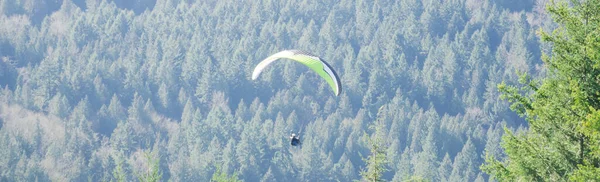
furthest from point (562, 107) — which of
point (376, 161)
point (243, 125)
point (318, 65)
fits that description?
point (243, 125)

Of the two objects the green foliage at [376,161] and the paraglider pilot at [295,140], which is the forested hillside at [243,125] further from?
the green foliage at [376,161]

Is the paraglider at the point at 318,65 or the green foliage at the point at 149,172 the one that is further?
the paraglider at the point at 318,65

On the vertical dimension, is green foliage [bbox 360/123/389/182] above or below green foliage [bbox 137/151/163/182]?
below

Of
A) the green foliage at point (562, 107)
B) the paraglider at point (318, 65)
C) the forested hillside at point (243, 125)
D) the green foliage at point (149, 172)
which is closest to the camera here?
the green foliage at point (562, 107)

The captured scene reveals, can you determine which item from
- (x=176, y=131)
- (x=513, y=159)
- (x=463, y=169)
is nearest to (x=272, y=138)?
(x=176, y=131)

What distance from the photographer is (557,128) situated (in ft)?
59.0

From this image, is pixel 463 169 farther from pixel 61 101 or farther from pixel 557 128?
pixel 557 128

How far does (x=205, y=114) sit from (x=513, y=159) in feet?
566

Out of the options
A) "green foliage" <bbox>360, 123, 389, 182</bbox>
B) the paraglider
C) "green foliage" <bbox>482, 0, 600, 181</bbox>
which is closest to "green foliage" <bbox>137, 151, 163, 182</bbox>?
"green foliage" <bbox>360, 123, 389, 182</bbox>

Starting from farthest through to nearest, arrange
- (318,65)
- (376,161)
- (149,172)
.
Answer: (318,65) < (149,172) < (376,161)

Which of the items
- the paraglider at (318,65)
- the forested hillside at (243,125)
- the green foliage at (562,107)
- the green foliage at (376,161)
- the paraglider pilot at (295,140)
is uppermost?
the forested hillside at (243,125)

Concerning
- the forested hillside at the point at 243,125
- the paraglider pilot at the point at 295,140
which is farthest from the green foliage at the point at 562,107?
the forested hillside at the point at 243,125

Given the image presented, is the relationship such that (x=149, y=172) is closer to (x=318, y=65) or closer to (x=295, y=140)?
(x=295, y=140)

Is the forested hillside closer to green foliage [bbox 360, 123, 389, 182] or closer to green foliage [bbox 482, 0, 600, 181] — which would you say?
green foliage [bbox 360, 123, 389, 182]
